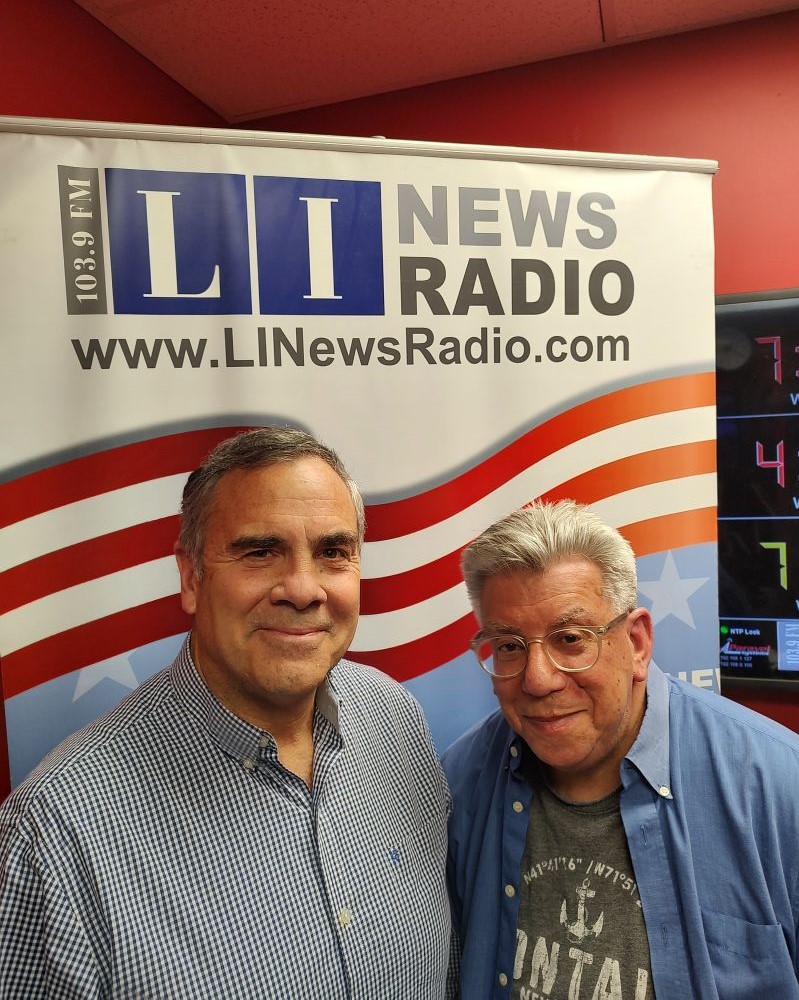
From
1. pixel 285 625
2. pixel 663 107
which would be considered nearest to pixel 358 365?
pixel 285 625

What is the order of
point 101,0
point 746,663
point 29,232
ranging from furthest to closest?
point 746,663 → point 101,0 → point 29,232

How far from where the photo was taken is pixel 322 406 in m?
2.02

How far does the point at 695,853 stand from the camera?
142 centimetres

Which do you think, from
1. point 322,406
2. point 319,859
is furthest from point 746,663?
point 319,859

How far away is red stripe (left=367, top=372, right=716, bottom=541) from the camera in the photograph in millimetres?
2109

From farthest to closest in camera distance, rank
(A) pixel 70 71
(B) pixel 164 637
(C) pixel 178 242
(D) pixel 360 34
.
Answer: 1. (D) pixel 360 34
2. (A) pixel 70 71
3. (B) pixel 164 637
4. (C) pixel 178 242

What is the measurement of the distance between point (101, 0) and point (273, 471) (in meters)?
1.77

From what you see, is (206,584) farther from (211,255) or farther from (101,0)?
(101,0)

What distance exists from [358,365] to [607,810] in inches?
46.7

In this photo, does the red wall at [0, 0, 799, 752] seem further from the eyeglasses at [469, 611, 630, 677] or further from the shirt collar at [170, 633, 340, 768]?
the shirt collar at [170, 633, 340, 768]

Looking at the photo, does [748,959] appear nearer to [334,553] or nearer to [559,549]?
A: [559,549]

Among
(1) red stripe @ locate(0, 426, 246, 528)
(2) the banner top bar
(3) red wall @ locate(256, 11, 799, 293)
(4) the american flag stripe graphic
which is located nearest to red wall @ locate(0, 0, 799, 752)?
(3) red wall @ locate(256, 11, 799, 293)

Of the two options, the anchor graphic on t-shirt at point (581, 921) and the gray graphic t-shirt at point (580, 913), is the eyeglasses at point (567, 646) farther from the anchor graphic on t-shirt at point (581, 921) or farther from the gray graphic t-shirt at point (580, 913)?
the anchor graphic on t-shirt at point (581, 921)

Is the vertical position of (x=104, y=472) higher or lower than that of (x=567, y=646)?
higher
